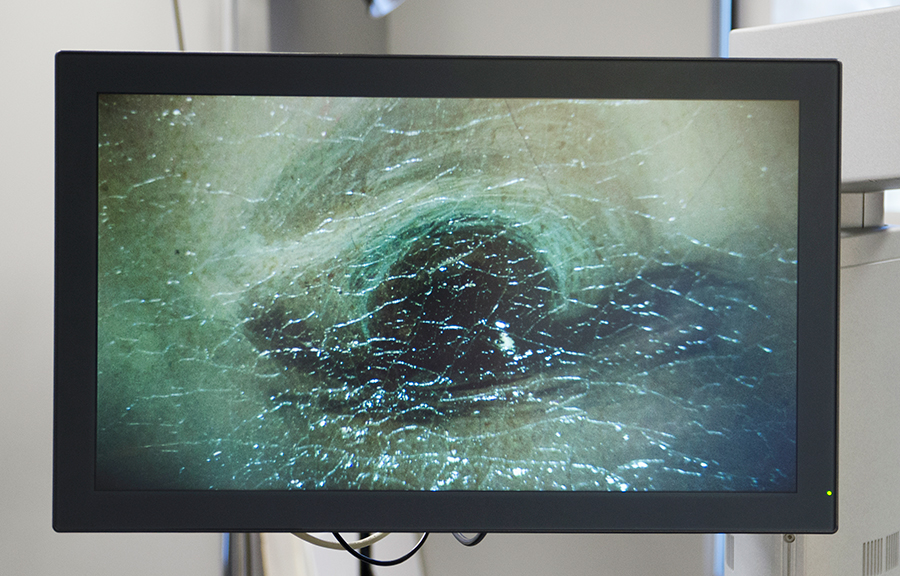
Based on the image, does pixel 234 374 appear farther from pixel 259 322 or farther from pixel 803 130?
pixel 803 130

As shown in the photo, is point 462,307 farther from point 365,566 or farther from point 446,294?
point 365,566

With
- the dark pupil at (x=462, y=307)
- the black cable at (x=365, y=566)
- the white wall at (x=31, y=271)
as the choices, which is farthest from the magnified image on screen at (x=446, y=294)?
the black cable at (x=365, y=566)

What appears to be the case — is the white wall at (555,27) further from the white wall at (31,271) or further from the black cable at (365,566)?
the black cable at (365,566)

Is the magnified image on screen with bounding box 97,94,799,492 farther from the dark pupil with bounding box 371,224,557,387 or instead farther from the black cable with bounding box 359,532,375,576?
the black cable with bounding box 359,532,375,576

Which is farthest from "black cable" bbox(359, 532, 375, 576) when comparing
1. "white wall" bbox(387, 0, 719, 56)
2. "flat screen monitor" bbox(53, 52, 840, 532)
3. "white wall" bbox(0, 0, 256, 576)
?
"white wall" bbox(387, 0, 719, 56)

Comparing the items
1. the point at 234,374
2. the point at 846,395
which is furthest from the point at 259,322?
the point at 846,395

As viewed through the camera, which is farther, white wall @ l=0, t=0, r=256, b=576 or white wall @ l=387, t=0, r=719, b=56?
white wall @ l=387, t=0, r=719, b=56

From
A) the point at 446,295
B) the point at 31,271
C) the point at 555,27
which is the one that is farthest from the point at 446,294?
the point at 555,27
